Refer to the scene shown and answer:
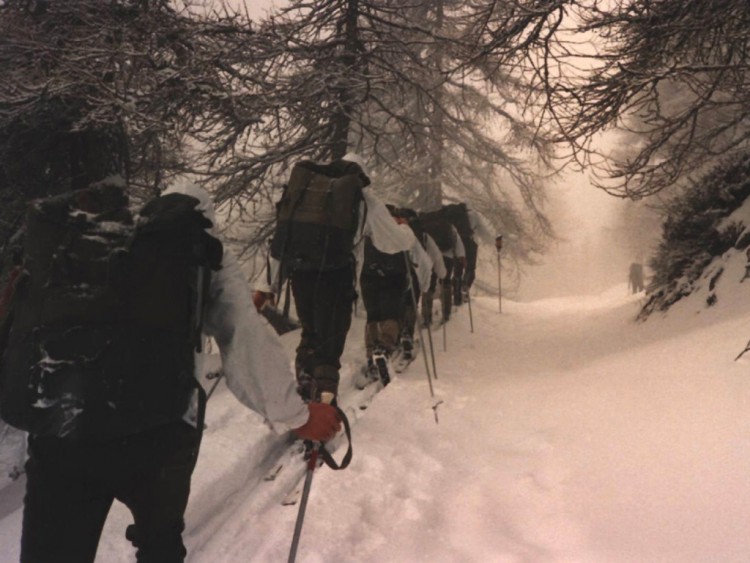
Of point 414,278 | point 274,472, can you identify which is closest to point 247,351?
point 274,472

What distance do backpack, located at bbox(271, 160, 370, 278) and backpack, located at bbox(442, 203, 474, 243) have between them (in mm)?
5452

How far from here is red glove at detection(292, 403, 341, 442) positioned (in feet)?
6.07

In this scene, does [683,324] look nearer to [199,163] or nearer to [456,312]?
[456,312]

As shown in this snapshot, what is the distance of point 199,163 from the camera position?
25.5ft

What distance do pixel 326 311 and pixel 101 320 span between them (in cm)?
285

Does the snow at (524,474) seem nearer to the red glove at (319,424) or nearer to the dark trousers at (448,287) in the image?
the red glove at (319,424)

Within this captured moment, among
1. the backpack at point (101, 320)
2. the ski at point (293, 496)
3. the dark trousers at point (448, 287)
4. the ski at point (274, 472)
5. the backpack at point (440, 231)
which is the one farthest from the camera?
the dark trousers at point (448, 287)

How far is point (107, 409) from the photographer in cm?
146

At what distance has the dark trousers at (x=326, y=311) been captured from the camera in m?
4.26

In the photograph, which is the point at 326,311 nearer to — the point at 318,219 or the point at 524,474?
the point at 318,219

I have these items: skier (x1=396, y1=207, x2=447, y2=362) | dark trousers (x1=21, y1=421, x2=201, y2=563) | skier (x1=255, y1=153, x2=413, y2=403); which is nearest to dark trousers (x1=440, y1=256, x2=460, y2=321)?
skier (x1=396, y1=207, x2=447, y2=362)

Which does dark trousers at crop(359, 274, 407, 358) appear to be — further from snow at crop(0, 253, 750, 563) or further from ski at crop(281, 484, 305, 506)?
ski at crop(281, 484, 305, 506)

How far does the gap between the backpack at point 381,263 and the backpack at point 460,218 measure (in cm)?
348

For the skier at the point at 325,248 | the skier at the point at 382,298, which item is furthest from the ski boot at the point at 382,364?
the skier at the point at 325,248
